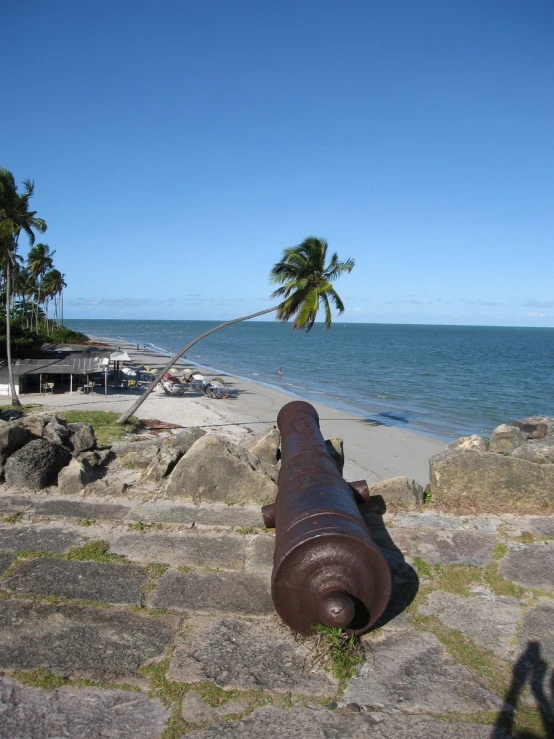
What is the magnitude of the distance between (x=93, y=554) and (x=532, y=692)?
374cm

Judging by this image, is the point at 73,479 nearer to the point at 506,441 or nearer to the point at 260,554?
the point at 260,554

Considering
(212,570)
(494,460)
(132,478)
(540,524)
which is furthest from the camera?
(132,478)

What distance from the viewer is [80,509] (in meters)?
6.23

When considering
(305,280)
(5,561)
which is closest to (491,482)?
(5,561)

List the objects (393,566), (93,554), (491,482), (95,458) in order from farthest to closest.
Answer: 1. (95,458)
2. (491,482)
3. (93,554)
4. (393,566)

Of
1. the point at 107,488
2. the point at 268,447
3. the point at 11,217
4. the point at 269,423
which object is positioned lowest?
the point at 269,423

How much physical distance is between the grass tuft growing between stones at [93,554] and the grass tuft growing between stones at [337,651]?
7.14 ft

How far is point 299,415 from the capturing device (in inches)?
261

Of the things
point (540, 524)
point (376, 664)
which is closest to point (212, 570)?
point (376, 664)

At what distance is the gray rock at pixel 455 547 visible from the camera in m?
5.14

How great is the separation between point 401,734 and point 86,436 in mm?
6681

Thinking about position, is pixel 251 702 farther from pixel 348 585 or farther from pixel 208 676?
pixel 348 585

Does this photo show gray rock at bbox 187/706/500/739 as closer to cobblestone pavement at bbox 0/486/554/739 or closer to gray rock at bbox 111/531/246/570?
cobblestone pavement at bbox 0/486/554/739

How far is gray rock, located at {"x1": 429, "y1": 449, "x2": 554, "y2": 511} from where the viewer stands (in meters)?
6.33
